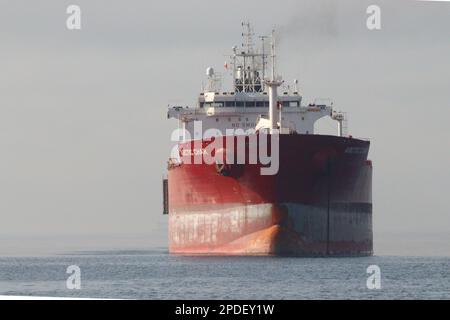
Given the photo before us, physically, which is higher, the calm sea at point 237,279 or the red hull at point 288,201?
the red hull at point 288,201

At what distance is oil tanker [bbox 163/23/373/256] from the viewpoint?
39.0 meters

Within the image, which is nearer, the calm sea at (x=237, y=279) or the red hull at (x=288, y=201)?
the calm sea at (x=237, y=279)

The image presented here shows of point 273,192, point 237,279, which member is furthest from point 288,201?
point 237,279

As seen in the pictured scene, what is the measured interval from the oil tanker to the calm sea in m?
0.92

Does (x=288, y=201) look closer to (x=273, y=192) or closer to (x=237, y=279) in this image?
(x=273, y=192)

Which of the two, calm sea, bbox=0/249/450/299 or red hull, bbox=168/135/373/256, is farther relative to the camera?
red hull, bbox=168/135/373/256

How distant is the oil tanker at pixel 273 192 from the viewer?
3897 cm

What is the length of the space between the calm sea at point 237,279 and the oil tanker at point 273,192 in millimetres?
924

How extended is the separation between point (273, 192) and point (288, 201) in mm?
529

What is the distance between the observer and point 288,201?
39031 mm

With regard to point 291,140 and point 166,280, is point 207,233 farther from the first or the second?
point 166,280

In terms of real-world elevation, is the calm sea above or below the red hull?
below

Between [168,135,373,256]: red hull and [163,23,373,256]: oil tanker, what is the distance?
0.10 feet
